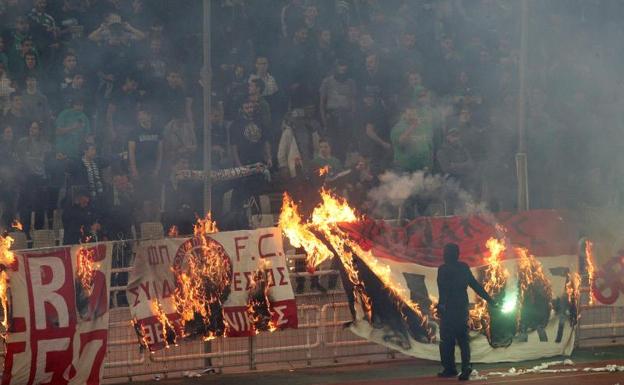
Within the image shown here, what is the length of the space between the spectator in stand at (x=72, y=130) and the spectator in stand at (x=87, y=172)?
0.16m


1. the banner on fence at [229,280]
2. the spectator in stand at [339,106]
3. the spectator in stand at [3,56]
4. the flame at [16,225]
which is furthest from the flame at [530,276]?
the spectator in stand at [3,56]

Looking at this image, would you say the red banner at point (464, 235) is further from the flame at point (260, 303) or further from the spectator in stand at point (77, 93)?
the spectator in stand at point (77, 93)

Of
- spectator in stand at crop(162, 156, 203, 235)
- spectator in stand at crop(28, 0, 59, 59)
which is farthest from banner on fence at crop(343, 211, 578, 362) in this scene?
spectator in stand at crop(28, 0, 59, 59)

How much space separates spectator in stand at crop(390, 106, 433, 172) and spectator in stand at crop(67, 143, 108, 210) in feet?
12.0

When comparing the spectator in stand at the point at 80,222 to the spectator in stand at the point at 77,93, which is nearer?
the spectator in stand at the point at 80,222

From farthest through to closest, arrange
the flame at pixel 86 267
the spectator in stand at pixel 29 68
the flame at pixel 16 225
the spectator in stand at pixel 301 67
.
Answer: the spectator in stand at pixel 301 67
the spectator in stand at pixel 29 68
the flame at pixel 16 225
the flame at pixel 86 267

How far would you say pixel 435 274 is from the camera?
10633 millimetres

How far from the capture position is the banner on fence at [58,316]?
906 centimetres

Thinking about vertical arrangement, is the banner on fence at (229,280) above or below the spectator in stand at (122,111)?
below

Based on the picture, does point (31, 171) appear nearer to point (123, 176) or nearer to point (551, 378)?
point (123, 176)

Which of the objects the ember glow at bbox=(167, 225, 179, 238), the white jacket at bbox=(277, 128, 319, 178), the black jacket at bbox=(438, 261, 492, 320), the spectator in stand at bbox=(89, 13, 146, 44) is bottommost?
the black jacket at bbox=(438, 261, 492, 320)

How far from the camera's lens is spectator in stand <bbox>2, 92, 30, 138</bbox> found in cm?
1265

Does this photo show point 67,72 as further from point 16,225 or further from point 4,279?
point 4,279

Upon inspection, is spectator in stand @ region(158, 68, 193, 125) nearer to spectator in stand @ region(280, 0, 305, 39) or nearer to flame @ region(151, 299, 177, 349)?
spectator in stand @ region(280, 0, 305, 39)
